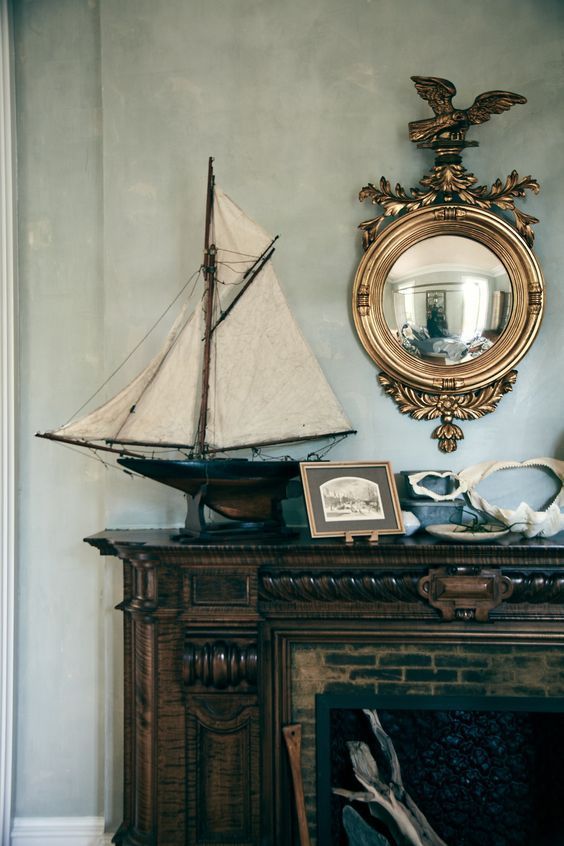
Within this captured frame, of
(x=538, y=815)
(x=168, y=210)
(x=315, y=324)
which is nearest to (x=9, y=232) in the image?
(x=168, y=210)

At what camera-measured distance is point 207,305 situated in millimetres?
2404

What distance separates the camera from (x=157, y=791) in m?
2.25

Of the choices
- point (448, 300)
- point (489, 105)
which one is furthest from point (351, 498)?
point (489, 105)

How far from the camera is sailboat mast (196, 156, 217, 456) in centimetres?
236

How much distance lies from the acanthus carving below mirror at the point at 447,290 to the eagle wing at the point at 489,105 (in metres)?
0.09

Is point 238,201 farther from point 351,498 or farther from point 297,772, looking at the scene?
point 297,772

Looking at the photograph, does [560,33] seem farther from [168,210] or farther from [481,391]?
[168,210]

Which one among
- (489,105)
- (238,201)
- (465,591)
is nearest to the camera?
(465,591)

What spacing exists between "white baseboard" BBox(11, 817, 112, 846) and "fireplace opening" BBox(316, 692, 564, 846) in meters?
0.89

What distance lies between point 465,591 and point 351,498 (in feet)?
1.43

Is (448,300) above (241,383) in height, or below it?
above

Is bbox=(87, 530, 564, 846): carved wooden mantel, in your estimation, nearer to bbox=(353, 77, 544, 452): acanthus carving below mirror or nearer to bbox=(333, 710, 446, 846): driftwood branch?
bbox=(333, 710, 446, 846): driftwood branch

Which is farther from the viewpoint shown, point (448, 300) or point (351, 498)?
point (448, 300)

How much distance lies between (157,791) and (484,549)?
48.6 inches
